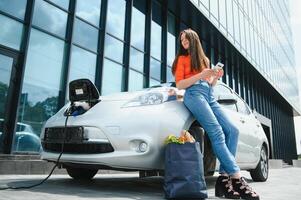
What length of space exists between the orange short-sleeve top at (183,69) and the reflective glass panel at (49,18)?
18.7 ft

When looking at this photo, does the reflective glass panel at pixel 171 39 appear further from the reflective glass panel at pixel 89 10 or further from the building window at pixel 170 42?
the reflective glass panel at pixel 89 10

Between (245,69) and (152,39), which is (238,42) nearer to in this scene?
(245,69)

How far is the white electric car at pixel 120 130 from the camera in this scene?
3.11 meters

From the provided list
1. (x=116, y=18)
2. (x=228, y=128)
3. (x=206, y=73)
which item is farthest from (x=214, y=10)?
(x=206, y=73)

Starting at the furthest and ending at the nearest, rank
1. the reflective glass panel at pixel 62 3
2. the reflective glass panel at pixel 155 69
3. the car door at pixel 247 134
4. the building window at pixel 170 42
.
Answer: the building window at pixel 170 42 → the reflective glass panel at pixel 155 69 → the reflective glass panel at pixel 62 3 → the car door at pixel 247 134

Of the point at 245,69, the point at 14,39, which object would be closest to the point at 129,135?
the point at 14,39

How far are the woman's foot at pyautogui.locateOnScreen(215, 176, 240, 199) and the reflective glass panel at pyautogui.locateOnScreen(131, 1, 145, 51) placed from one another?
9264 mm

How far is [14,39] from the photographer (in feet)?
24.1

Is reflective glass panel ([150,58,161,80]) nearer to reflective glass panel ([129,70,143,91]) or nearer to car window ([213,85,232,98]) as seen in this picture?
reflective glass panel ([129,70,143,91])

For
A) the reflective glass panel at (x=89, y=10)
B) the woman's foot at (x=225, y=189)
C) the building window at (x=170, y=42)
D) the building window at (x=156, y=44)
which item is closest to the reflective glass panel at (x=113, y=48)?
the reflective glass panel at (x=89, y=10)

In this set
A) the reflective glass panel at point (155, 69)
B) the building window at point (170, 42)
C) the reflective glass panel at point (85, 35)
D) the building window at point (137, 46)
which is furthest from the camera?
the building window at point (170, 42)

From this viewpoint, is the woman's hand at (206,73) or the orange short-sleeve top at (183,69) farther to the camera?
the orange short-sleeve top at (183,69)

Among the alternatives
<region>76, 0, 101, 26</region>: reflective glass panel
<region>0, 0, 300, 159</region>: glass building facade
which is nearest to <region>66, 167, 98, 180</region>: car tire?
<region>0, 0, 300, 159</region>: glass building facade

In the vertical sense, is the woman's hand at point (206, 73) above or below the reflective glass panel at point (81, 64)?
below
